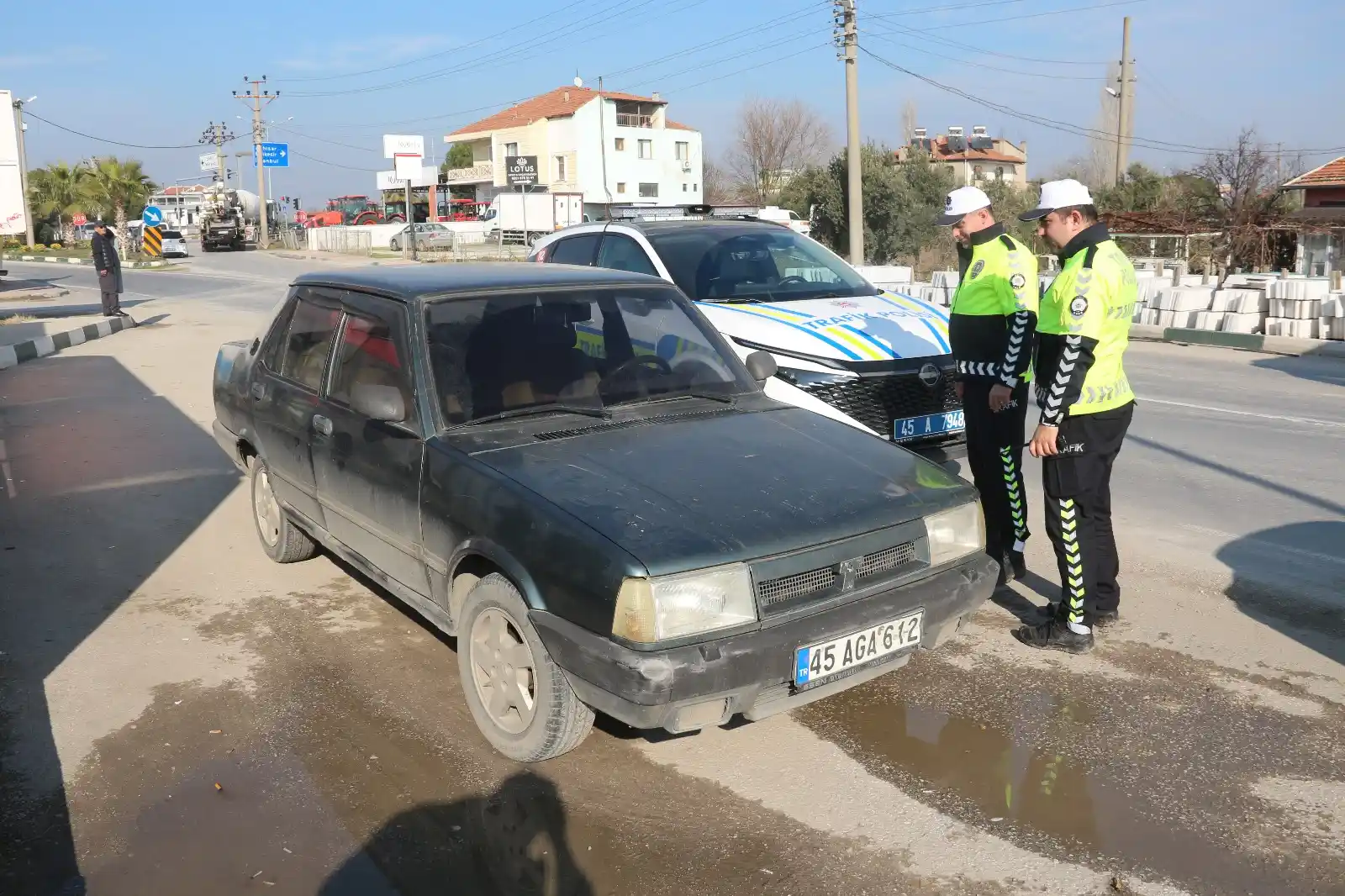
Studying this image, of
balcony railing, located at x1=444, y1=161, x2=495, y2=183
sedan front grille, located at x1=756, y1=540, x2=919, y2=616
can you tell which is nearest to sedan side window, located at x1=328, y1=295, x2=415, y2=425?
sedan front grille, located at x1=756, y1=540, x2=919, y2=616

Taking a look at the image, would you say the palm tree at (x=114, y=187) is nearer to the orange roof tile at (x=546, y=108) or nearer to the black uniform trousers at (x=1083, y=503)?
the orange roof tile at (x=546, y=108)

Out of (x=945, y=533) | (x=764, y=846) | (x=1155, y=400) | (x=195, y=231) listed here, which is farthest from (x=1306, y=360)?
(x=195, y=231)

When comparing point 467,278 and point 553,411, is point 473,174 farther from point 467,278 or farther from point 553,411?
point 553,411

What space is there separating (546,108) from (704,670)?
75045mm

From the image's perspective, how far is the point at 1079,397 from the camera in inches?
177

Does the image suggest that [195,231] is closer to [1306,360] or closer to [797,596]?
[1306,360]

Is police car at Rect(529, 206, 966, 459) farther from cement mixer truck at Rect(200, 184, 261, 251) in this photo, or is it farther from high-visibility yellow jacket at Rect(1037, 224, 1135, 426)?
cement mixer truck at Rect(200, 184, 261, 251)

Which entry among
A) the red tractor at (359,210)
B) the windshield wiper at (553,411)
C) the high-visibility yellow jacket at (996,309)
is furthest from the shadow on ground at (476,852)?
the red tractor at (359,210)

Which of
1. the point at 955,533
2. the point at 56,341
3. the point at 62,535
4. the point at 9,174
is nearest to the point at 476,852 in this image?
the point at 955,533

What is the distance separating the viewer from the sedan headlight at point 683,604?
3.30 m

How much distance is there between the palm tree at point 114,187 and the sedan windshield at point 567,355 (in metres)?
56.1

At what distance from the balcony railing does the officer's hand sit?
244 feet

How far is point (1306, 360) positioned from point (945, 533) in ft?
40.3

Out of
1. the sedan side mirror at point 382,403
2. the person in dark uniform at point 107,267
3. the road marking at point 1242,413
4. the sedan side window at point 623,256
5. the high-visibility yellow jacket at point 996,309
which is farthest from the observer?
the person in dark uniform at point 107,267
